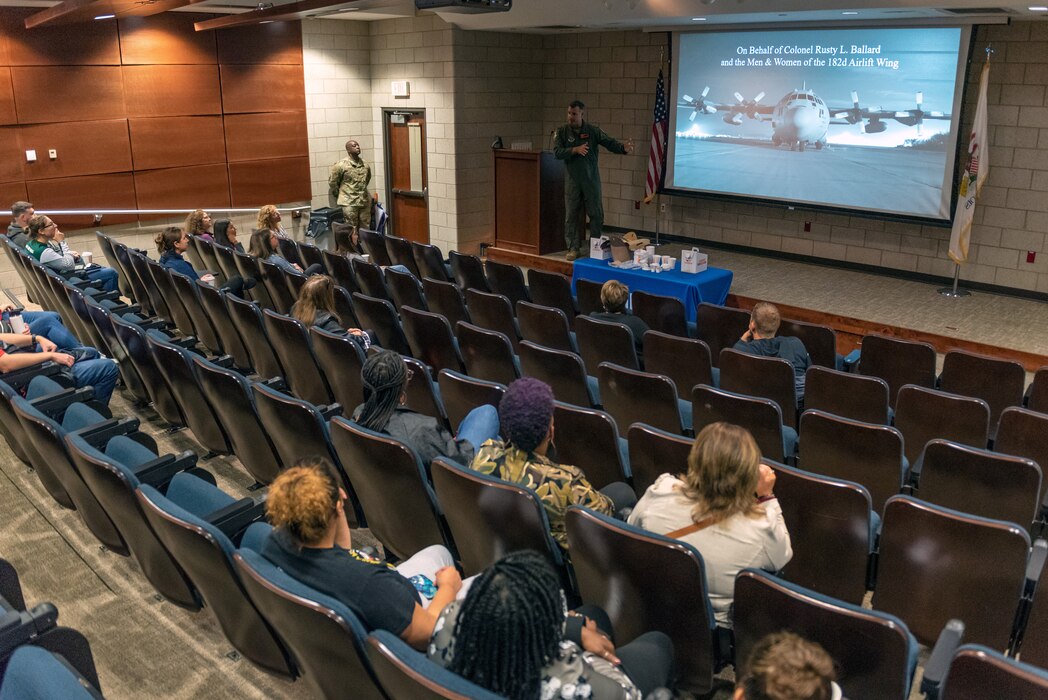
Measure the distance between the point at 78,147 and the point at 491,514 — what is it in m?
9.25

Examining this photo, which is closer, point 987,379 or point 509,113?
point 987,379

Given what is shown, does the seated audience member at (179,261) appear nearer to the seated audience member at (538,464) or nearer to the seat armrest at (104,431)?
the seat armrest at (104,431)

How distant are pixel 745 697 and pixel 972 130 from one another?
788cm

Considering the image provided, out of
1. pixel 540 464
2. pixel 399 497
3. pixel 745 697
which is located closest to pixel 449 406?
pixel 399 497

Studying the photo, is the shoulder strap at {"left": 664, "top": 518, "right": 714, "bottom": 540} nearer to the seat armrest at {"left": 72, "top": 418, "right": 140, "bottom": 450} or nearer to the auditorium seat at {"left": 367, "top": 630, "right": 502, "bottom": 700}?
the auditorium seat at {"left": 367, "top": 630, "right": 502, "bottom": 700}

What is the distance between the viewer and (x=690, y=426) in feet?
14.1

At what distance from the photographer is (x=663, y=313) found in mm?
6020

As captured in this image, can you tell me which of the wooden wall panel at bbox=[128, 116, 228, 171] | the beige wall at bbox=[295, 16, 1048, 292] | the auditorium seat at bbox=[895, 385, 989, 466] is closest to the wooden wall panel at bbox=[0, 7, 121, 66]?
the wooden wall panel at bbox=[128, 116, 228, 171]

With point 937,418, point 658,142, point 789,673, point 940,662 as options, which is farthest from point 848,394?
point 658,142

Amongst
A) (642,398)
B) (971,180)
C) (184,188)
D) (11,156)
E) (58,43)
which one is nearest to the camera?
(642,398)

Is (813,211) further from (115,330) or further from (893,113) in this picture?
(115,330)

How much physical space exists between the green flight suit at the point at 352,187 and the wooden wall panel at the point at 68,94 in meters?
2.62

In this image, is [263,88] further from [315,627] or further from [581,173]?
[315,627]

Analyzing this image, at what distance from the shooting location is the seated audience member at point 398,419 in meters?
3.17
